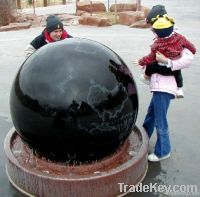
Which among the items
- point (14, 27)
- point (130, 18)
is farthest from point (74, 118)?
point (130, 18)

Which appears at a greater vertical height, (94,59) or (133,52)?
(94,59)

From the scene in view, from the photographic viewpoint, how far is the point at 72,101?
14.4 ft

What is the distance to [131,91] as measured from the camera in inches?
190

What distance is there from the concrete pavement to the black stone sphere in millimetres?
856

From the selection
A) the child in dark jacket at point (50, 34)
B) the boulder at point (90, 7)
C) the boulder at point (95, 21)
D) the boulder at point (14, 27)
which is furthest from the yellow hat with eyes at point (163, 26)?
the boulder at point (90, 7)

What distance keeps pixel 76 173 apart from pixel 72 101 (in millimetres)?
918

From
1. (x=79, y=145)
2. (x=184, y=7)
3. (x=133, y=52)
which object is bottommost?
(x=184, y=7)

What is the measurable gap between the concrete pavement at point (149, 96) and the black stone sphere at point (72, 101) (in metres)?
0.86

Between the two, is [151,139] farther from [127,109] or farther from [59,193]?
[59,193]

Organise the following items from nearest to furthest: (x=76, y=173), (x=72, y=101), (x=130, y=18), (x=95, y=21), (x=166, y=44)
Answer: (x=72, y=101)
(x=76, y=173)
(x=166, y=44)
(x=95, y=21)
(x=130, y=18)

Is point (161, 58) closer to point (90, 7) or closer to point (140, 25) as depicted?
point (140, 25)

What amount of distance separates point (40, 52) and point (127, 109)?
1.17 meters

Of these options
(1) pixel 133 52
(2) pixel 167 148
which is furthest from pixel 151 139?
(1) pixel 133 52

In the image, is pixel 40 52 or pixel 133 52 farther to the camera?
pixel 133 52
